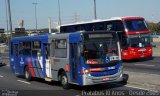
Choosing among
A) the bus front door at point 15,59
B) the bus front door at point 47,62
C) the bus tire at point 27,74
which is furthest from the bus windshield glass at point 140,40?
the bus front door at point 47,62

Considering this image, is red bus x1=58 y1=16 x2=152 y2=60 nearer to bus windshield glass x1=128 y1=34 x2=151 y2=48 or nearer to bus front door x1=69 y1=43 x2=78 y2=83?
bus windshield glass x1=128 y1=34 x2=151 y2=48

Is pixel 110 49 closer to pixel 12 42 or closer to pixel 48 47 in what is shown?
pixel 48 47

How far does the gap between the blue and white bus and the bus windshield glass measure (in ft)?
41.6

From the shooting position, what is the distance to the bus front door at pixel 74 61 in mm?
14164

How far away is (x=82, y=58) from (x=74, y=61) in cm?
59

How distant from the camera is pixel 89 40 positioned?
1410 centimetres

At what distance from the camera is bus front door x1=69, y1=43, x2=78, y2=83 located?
14.2 metres

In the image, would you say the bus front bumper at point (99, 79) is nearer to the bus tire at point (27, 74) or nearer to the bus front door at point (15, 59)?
the bus tire at point (27, 74)

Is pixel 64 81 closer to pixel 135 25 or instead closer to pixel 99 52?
pixel 99 52

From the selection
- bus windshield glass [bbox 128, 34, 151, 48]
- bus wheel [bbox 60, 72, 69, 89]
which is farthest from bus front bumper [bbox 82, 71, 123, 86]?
bus windshield glass [bbox 128, 34, 151, 48]

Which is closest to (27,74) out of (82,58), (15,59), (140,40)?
(15,59)

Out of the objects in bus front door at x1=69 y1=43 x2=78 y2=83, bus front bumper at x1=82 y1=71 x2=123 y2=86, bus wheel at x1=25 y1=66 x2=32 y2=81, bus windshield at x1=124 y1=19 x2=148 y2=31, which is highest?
bus windshield at x1=124 y1=19 x2=148 y2=31

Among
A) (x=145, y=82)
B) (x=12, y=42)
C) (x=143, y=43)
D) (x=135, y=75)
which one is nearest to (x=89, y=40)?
(x=145, y=82)

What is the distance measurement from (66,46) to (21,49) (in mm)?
5877
